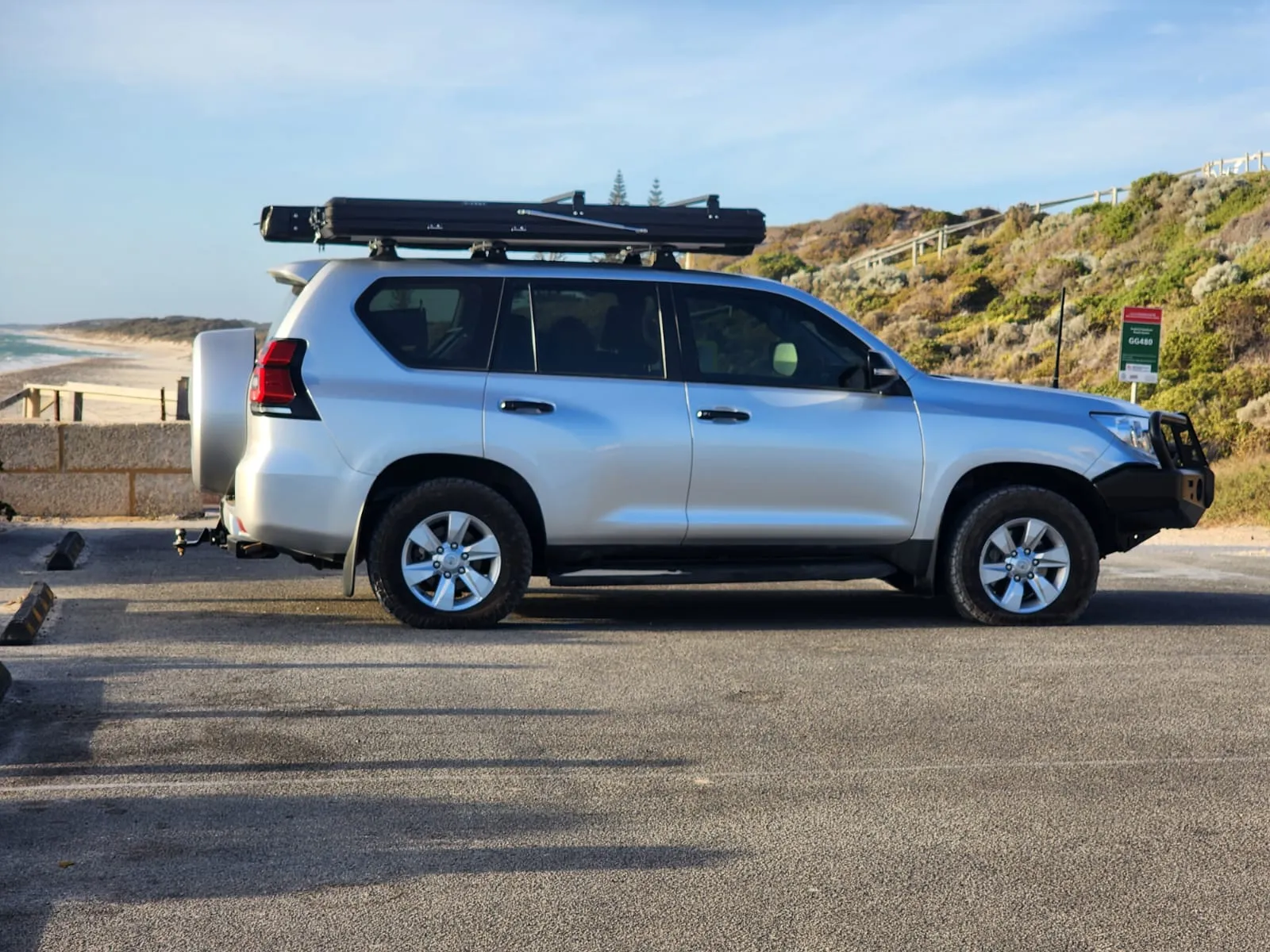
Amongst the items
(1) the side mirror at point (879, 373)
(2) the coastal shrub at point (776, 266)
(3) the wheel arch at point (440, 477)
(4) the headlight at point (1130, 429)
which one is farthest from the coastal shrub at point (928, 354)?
(2) the coastal shrub at point (776, 266)

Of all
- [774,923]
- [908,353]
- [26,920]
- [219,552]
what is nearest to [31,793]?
[26,920]

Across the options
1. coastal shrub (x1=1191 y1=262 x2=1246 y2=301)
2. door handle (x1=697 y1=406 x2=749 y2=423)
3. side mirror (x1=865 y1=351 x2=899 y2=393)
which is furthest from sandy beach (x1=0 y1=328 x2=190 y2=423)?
side mirror (x1=865 y1=351 x2=899 y2=393)

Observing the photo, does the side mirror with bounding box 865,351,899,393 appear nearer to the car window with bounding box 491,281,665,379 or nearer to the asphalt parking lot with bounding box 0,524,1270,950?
the car window with bounding box 491,281,665,379

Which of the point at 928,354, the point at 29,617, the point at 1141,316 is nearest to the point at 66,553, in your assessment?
the point at 29,617

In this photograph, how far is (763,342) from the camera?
8.40m

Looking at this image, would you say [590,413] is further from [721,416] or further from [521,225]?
[521,225]

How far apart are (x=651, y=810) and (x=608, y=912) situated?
2.98ft

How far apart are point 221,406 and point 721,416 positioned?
259 cm

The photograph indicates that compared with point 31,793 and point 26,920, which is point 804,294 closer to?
point 31,793

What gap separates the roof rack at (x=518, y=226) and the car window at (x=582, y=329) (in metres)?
0.24

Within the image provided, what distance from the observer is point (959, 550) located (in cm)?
840

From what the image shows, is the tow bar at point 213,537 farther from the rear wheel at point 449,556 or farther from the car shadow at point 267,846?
the car shadow at point 267,846

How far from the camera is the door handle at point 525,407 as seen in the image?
26.4ft

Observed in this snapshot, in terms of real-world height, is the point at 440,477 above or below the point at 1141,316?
below
